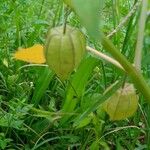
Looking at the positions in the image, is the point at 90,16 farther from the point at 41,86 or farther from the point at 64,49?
the point at 41,86

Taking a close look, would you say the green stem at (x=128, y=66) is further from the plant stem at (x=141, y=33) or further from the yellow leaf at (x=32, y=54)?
the yellow leaf at (x=32, y=54)

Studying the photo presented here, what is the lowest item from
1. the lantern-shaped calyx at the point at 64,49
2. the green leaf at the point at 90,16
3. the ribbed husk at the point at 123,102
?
the ribbed husk at the point at 123,102

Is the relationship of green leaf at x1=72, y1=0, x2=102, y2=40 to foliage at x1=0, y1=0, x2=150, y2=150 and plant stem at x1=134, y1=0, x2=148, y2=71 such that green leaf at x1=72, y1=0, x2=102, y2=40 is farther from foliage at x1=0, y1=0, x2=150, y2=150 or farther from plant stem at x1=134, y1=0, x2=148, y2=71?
foliage at x1=0, y1=0, x2=150, y2=150

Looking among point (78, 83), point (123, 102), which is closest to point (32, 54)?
point (123, 102)

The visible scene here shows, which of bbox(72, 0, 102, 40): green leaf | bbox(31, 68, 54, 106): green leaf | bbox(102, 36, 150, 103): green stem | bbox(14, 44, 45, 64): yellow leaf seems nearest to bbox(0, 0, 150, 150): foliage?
bbox(31, 68, 54, 106): green leaf

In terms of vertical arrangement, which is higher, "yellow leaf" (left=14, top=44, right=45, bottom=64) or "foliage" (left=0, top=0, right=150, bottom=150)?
"yellow leaf" (left=14, top=44, right=45, bottom=64)

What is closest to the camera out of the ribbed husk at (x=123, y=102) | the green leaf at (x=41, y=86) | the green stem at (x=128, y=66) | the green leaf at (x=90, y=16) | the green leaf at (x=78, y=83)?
the green leaf at (x=90, y=16)

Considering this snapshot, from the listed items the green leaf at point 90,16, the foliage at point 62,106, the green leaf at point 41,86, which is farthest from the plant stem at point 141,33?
Result: the green leaf at point 41,86
